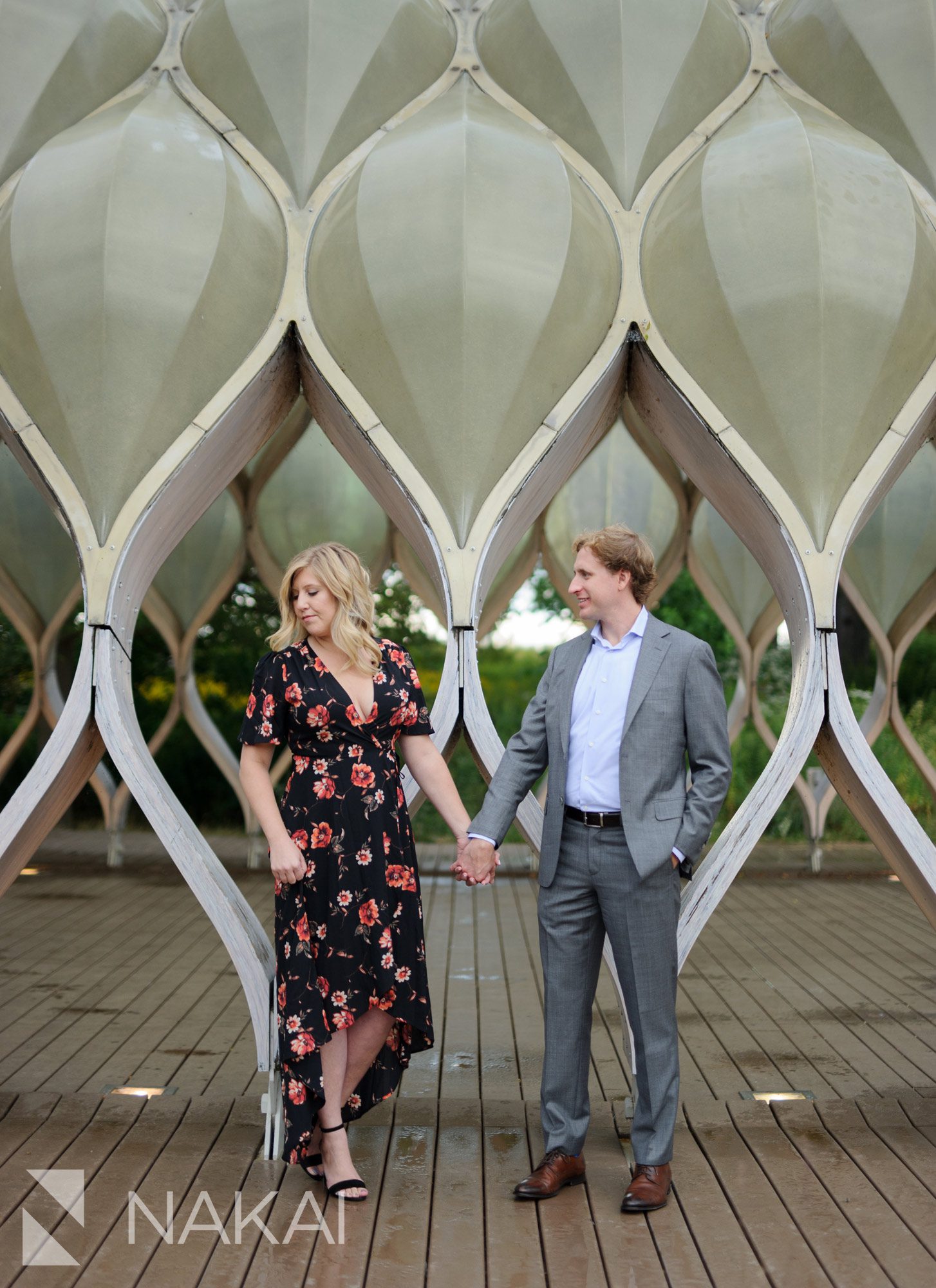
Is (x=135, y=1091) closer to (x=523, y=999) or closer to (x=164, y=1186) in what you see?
(x=164, y=1186)

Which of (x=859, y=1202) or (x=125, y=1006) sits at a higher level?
(x=859, y=1202)

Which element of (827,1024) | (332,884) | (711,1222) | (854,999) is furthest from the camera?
(854,999)

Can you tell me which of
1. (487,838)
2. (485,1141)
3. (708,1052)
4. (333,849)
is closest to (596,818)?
(487,838)

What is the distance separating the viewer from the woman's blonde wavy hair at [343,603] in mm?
3223

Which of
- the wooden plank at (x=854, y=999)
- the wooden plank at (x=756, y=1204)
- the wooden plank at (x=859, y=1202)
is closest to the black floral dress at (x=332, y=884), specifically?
the wooden plank at (x=756, y=1204)

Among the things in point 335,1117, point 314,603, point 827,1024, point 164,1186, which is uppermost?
point 314,603

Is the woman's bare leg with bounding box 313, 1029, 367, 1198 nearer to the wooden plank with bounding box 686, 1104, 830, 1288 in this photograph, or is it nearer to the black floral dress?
the black floral dress

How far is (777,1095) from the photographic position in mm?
4336

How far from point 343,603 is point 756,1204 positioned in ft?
6.34

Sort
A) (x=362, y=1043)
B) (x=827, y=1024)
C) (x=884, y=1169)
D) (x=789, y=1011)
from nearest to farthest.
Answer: (x=362, y=1043)
(x=884, y=1169)
(x=827, y=1024)
(x=789, y=1011)

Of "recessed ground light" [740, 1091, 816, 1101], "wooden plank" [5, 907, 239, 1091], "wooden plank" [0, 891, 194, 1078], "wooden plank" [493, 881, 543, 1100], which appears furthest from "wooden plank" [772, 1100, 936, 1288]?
"wooden plank" [0, 891, 194, 1078]

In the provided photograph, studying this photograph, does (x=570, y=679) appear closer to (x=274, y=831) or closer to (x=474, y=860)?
(x=474, y=860)

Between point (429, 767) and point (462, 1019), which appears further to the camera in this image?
point (462, 1019)

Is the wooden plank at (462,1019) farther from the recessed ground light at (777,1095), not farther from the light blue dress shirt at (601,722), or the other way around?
the light blue dress shirt at (601,722)
